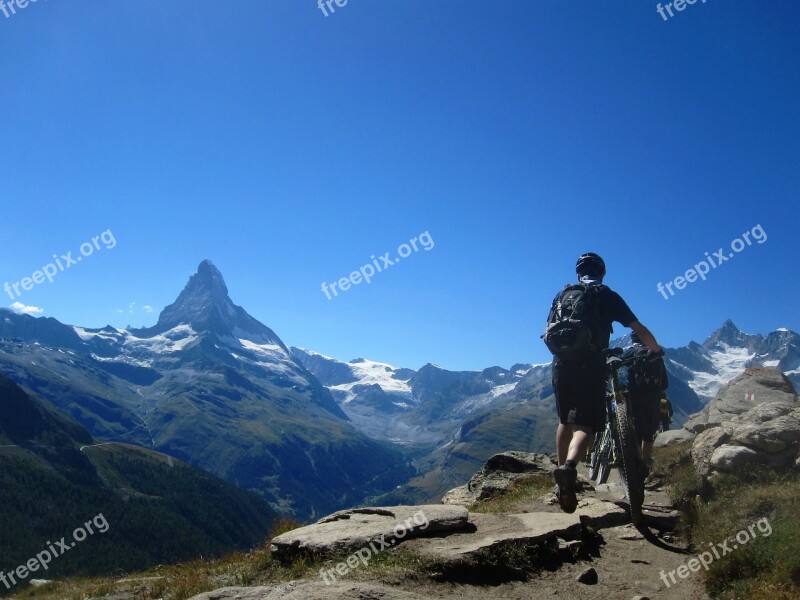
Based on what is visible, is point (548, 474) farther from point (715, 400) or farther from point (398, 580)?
point (715, 400)

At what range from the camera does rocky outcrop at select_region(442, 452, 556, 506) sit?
16.4m

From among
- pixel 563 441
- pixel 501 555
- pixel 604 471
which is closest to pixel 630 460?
pixel 563 441

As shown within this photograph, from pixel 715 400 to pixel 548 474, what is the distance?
16.1m

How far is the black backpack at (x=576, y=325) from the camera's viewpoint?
8.95m

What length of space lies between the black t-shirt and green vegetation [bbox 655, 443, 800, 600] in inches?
138

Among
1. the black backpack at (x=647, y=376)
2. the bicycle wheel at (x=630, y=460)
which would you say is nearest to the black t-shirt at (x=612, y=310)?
the bicycle wheel at (x=630, y=460)

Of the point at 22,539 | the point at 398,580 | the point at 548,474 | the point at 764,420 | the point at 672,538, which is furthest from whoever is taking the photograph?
the point at 22,539

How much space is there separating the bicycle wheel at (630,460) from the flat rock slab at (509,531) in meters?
0.82

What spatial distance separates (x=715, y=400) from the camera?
27781mm

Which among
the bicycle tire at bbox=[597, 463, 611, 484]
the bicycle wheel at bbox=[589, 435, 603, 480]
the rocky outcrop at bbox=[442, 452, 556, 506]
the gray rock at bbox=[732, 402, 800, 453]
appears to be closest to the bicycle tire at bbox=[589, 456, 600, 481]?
the bicycle wheel at bbox=[589, 435, 603, 480]

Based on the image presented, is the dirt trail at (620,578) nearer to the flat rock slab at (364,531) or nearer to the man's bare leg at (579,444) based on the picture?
the flat rock slab at (364,531)

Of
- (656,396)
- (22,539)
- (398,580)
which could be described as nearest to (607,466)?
(656,396)

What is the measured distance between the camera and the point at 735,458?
11.1 metres

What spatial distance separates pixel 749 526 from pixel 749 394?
65.3 feet
